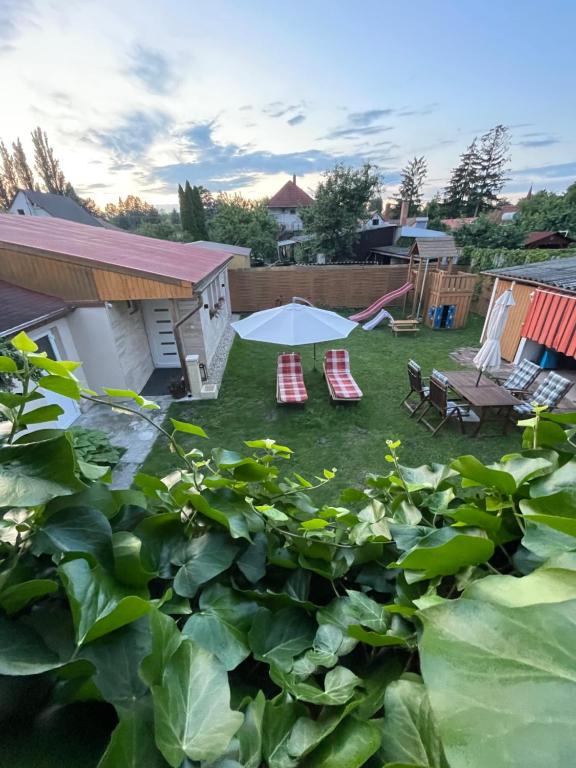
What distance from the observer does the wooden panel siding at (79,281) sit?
254 inches

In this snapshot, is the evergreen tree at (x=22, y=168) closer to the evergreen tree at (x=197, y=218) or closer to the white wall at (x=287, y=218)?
the evergreen tree at (x=197, y=218)

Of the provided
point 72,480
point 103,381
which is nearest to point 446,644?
point 72,480

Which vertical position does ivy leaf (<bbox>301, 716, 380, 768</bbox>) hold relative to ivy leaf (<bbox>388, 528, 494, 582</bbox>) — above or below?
below

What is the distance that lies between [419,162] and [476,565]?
195 feet

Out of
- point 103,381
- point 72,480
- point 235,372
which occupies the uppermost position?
point 72,480

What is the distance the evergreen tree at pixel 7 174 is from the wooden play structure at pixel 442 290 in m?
46.9

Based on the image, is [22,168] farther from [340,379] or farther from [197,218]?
[340,379]

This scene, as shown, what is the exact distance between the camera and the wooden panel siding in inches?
254

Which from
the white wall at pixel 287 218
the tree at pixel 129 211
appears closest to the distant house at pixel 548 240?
the white wall at pixel 287 218

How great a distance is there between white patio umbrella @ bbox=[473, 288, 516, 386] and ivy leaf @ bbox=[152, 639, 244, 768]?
7433 millimetres

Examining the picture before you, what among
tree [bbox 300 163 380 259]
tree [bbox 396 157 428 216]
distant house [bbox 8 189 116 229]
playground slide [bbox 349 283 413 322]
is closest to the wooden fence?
playground slide [bbox 349 283 413 322]

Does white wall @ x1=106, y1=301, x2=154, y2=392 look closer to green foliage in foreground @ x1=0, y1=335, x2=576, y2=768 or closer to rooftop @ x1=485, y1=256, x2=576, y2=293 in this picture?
green foliage in foreground @ x1=0, y1=335, x2=576, y2=768

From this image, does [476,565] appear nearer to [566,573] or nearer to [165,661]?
[566,573]

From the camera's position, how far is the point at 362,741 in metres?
0.45
